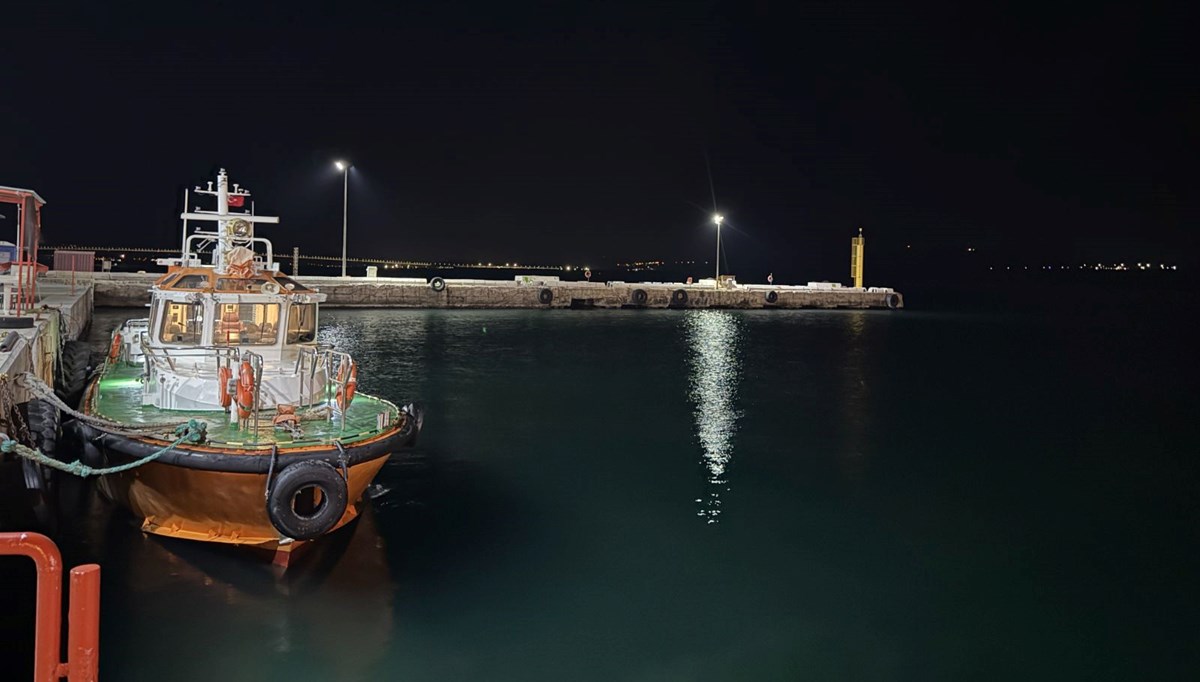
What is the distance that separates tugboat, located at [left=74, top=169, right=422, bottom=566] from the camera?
10.4 metres

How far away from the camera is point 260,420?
39.2 feet

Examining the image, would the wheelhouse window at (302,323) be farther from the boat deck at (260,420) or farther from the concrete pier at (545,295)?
the concrete pier at (545,295)

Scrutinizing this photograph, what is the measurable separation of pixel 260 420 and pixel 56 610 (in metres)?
6.39

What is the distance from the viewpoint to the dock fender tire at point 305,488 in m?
10.2

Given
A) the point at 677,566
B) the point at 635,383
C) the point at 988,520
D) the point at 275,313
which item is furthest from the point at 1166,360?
the point at 275,313

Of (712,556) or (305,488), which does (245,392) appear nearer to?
(305,488)

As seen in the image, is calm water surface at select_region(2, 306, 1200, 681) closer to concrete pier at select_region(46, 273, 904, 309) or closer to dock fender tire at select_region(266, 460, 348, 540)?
dock fender tire at select_region(266, 460, 348, 540)

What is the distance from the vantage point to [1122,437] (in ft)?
76.8

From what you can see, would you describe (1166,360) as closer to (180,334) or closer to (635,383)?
(635,383)

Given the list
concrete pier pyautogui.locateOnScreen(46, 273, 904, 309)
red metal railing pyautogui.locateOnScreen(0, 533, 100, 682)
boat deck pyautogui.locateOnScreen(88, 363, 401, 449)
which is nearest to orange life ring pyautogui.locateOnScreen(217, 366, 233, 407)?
boat deck pyautogui.locateOnScreen(88, 363, 401, 449)

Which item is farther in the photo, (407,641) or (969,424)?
(969,424)

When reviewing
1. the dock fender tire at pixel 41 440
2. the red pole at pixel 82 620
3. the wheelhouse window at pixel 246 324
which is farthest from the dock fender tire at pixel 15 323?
the red pole at pixel 82 620

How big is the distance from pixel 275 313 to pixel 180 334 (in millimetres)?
1395

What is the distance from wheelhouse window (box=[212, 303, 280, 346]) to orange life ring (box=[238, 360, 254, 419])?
66.5 inches
